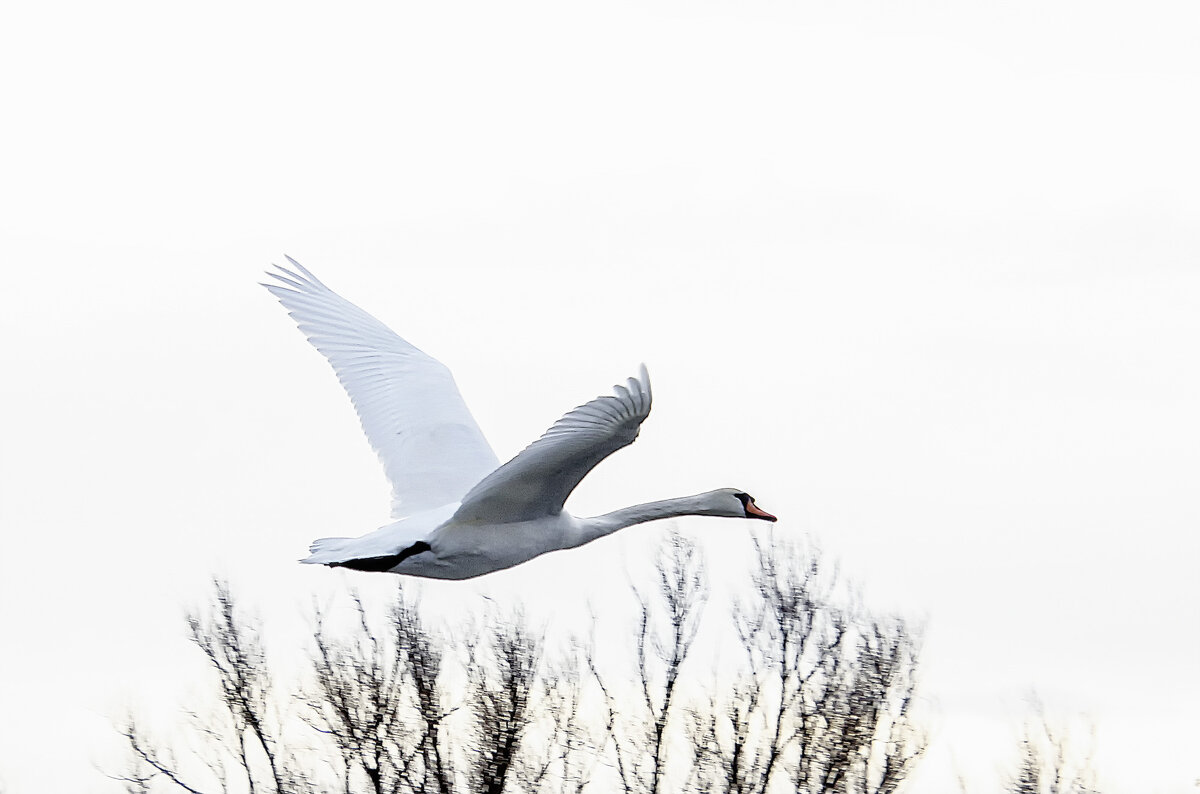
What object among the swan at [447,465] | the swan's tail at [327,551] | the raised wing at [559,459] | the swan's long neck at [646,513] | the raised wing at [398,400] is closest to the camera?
the raised wing at [559,459]

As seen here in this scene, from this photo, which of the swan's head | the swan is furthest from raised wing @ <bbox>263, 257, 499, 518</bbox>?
the swan's head

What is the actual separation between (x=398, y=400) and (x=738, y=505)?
317 cm

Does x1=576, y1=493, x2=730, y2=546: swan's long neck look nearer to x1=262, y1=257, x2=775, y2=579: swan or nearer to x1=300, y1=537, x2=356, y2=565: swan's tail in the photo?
x1=262, y1=257, x2=775, y2=579: swan

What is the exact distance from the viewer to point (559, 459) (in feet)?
51.7

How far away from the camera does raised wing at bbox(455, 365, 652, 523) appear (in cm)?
1476

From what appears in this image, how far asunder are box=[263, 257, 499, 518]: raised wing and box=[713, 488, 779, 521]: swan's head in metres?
2.01

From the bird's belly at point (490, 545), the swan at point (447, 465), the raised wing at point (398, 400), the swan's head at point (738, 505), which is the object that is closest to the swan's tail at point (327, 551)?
the swan at point (447, 465)

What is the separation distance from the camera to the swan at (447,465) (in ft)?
50.7

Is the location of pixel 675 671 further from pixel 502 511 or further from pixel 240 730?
pixel 502 511

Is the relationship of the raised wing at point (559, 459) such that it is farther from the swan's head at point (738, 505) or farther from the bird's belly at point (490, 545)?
the swan's head at point (738, 505)

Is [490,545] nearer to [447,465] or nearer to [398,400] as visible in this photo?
[447,465]

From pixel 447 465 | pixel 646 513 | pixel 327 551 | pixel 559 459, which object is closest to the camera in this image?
pixel 559 459

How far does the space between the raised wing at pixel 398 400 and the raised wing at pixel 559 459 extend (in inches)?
63.1

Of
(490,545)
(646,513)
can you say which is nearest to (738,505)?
(646,513)
